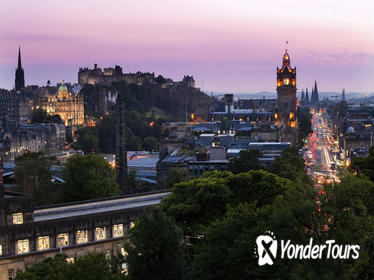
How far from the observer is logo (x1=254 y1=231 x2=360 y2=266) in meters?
25.5

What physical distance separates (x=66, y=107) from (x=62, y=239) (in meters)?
139

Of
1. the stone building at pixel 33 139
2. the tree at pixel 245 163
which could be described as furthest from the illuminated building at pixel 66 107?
the tree at pixel 245 163

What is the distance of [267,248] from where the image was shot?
2720 centimetres

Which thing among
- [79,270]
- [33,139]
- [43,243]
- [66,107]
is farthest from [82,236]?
[66,107]

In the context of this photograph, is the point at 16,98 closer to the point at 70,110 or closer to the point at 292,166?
the point at 70,110

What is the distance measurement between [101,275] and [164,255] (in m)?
3.25

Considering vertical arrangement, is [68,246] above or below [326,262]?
below

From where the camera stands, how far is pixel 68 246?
4391cm

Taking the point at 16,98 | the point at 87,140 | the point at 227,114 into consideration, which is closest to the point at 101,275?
the point at 87,140

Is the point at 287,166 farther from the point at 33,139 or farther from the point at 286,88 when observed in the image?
the point at 286,88

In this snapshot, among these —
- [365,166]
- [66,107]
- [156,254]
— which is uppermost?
[66,107]

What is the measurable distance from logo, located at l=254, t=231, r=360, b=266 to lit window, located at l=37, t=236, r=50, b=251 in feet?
68.8

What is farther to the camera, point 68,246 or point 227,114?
point 227,114

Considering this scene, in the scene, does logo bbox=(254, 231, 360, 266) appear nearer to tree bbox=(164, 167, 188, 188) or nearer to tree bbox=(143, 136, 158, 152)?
tree bbox=(164, 167, 188, 188)
